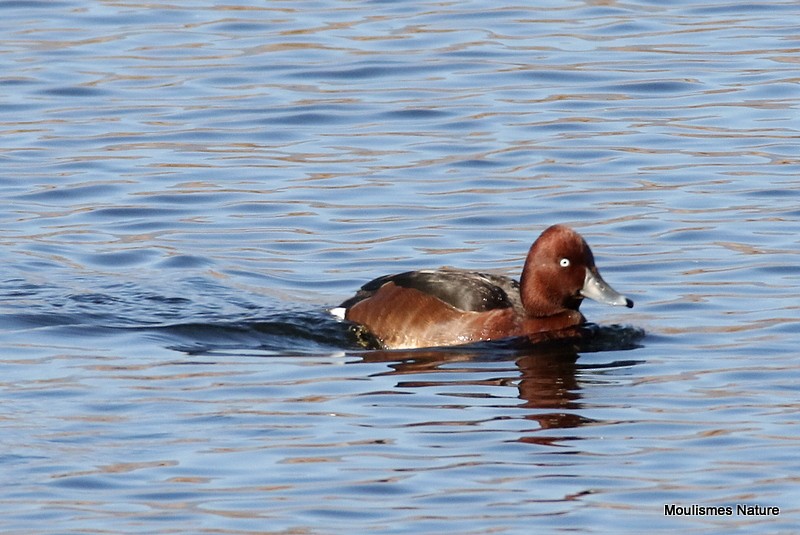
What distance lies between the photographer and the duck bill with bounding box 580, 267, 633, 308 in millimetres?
10805

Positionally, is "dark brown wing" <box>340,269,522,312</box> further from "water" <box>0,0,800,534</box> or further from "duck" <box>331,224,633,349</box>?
"water" <box>0,0,800,534</box>

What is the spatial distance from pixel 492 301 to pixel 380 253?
6.89 feet

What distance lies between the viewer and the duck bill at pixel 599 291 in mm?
10805

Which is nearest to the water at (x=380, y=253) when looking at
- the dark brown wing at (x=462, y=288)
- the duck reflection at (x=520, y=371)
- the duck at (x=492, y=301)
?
the duck reflection at (x=520, y=371)

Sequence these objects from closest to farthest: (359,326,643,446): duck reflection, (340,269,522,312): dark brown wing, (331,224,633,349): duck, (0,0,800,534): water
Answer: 1. (0,0,800,534): water
2. (359,326,643,446): duck reflection
3. (331,224,633,349): duck
4. (340,269,522,312): dark brown wing

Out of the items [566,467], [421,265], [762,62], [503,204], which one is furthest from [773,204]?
[566,467]

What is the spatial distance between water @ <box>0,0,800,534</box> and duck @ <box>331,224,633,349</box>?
22cm

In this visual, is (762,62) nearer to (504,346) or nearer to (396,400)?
(504,346)

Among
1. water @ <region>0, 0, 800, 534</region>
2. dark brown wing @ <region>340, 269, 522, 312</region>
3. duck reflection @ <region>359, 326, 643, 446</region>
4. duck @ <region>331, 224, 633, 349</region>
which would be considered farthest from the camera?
dark brown wing @ <region>340, 269, 522, 312</region>

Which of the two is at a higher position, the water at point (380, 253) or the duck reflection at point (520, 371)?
the water at point (380, 253)

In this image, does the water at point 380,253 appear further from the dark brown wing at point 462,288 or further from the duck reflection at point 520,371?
the dark brown wing at point 462,288

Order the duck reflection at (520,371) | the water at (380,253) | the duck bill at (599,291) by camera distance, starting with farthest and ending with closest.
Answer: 1. the duck bill at (599,291)
2. the duck reflection at (520,371)
3. the water at (380,253)

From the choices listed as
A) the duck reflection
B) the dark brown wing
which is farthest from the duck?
the duck reflection

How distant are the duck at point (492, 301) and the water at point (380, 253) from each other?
0.22 metres
